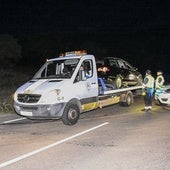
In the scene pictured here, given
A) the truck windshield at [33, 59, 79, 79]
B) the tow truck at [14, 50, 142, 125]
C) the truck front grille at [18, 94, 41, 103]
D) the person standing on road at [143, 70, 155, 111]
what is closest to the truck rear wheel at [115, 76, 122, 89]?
the person standing on road at [143, 70, 155, 111]

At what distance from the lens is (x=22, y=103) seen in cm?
1222

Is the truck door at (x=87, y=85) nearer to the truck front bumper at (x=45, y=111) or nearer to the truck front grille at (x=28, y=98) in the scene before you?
the truck front bumper at (x=45, y=111)

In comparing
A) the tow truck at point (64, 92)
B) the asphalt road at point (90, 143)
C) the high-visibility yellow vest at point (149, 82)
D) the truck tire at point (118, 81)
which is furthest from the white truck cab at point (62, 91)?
the truck tire at point (118, 81)

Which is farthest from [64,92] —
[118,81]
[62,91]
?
[118,81]

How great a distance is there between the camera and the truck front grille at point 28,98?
11.9 m

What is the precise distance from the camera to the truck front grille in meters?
11.9

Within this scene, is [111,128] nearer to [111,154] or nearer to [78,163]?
[111,154]

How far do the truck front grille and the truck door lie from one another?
1.26 metres

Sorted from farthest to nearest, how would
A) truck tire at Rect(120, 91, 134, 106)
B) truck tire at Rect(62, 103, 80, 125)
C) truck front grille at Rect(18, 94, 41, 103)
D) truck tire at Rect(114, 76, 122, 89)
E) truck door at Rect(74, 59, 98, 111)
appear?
truck tire at Rect(114, 76, 122, 89), truck tire at Rect(120, 91, 134, 106), truck door at Rect(74, 59, 98, 111), truck tire at Rect(62, 103, 80, 125), truck front grille at Rect(18, 94, 41, 103)

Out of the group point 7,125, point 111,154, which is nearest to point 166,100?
point 7,125

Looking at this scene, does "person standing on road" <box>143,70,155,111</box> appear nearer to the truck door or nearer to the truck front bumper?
the truck door

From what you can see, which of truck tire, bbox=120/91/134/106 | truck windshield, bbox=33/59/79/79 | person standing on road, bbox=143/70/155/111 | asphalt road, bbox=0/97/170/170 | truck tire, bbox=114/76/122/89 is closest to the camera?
asphalt road, bbox=0/97/170/170

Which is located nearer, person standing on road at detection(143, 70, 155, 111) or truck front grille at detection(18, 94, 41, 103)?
truck front grille at detection(18, 94, 41, 103)

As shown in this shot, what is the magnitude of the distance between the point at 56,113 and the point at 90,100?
5.33 ft
